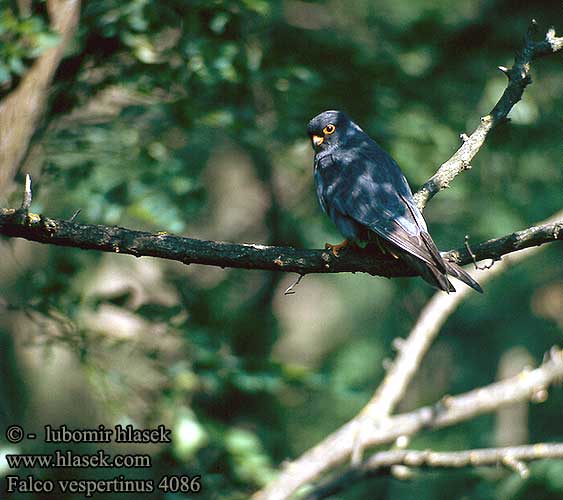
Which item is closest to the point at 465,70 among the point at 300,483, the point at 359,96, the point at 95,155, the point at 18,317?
the point at 359,96

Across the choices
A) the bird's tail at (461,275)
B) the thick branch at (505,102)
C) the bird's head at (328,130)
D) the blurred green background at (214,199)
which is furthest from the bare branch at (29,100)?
the bird's tail at (461,275)

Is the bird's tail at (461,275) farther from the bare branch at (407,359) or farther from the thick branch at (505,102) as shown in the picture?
the bare branch at (407,359)

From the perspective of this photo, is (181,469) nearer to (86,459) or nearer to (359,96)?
(86,459)

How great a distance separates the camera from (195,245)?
3.04m

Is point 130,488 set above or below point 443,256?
below

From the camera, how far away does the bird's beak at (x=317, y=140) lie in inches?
185

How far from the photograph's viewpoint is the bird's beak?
4691 millimetres

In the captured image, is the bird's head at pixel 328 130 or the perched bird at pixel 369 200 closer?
the perched bird at pixel 369 200

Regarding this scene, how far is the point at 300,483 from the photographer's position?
439 cm

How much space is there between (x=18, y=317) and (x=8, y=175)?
2.87 metres

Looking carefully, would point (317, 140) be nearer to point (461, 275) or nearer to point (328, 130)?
point (328, 130)

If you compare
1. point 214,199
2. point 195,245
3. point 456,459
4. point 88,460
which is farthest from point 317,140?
point 214,199

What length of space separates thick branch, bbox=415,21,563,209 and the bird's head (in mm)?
1266

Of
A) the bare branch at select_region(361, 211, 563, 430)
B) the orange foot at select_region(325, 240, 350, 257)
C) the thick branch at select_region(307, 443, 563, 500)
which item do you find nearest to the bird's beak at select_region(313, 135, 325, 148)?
the orange foot at select_region(325, 240, 350, 257)
